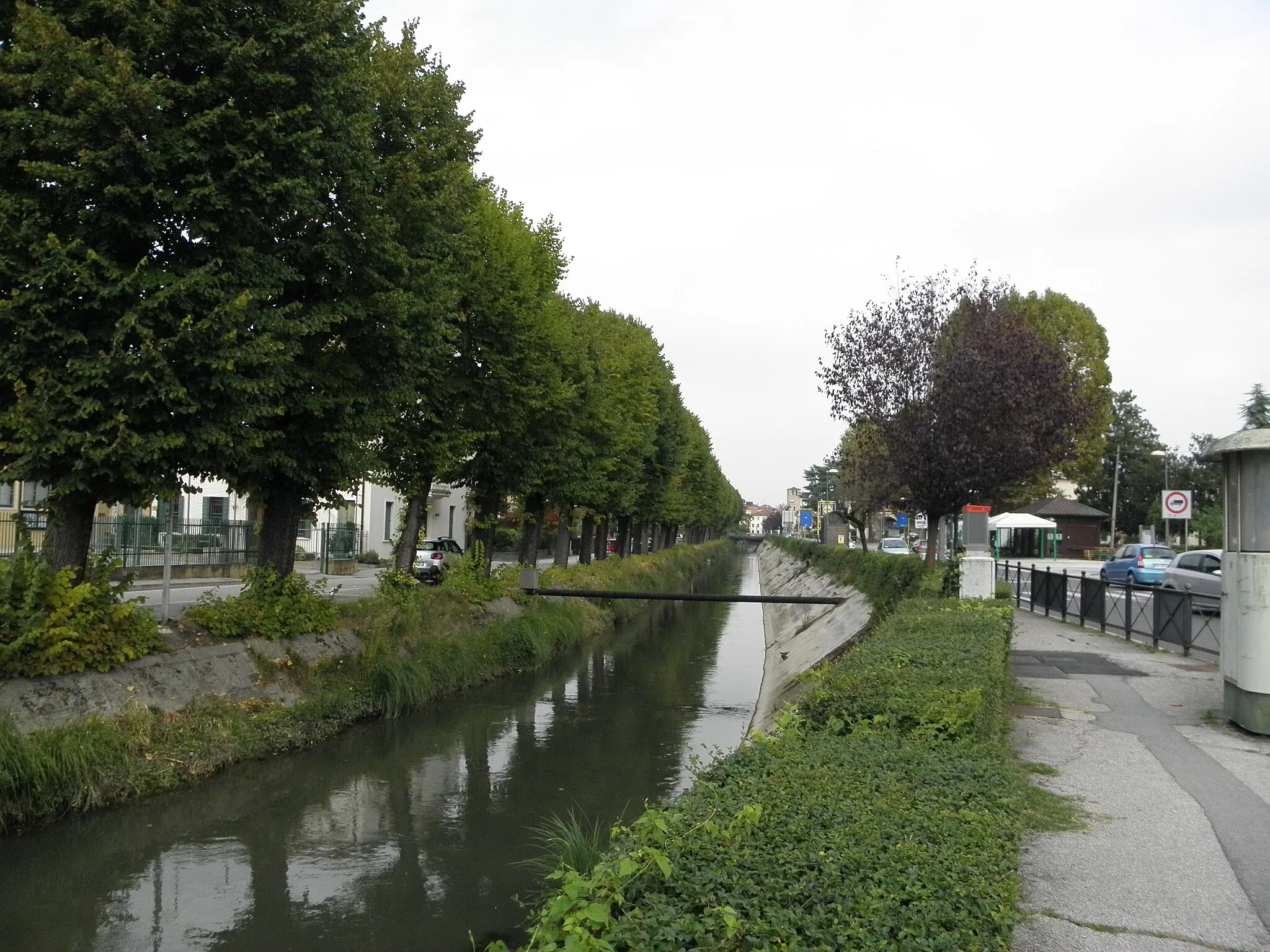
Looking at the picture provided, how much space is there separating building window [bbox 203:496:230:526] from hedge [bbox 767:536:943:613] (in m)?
17.3

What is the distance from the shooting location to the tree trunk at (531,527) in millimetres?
27328

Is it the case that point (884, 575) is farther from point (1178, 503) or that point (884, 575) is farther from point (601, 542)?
point (601, 542)

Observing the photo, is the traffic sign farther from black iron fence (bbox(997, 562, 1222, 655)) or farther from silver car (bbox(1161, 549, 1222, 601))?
black iron fence (bbox(997, 562, 1222, 655))

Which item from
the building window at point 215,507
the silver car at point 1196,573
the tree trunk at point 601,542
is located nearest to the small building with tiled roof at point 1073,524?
the tree trunk at point 601,542

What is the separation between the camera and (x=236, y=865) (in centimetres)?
921

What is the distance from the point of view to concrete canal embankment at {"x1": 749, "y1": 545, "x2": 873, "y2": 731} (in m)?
18.2

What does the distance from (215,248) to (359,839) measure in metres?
6.55

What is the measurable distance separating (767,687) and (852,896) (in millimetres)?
17432

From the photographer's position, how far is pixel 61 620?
1086 centimetres

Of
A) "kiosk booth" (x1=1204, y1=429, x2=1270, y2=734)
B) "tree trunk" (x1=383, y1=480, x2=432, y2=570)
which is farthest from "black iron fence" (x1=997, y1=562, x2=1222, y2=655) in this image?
"tree trunk" (x1=383, y1=480, x2=432, y2=570)

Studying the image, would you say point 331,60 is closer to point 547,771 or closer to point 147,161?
point 147,161

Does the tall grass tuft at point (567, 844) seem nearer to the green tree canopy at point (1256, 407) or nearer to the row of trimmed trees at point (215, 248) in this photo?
the row of trimmed trees at point (215, 248)

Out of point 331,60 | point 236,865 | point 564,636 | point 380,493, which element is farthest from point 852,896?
point 380,493

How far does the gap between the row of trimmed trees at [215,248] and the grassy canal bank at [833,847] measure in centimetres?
700
